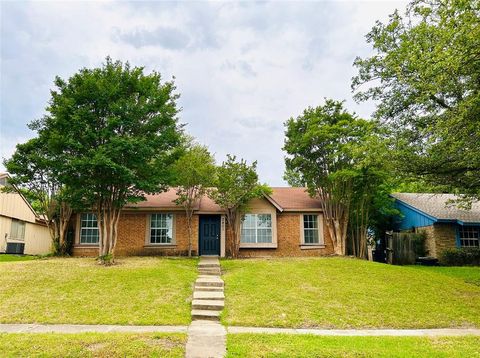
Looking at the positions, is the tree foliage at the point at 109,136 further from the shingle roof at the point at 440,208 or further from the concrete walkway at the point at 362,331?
the shingle roof at the point at 440,208

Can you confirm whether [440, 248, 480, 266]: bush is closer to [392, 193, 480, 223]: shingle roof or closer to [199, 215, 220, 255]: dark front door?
[392, 193, 480, 223]: shingle roof

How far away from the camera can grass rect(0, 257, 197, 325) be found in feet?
30.6

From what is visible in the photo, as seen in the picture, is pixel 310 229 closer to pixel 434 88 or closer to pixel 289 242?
pixel 289 242

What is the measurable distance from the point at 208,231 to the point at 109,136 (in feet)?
25.3

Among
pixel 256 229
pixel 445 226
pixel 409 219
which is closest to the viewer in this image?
pixel 256 229

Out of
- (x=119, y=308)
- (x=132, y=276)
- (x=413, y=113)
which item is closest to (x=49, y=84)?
(x=132, y=276)

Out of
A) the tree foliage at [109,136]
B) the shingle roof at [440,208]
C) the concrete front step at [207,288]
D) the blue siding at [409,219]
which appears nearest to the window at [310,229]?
the shingle roof at [440,208]

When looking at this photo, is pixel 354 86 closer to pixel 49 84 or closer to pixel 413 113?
pixel 413 113

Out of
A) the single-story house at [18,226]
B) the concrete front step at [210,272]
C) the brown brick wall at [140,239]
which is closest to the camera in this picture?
the concrete front step at [210,272]

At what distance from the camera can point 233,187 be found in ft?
60.1

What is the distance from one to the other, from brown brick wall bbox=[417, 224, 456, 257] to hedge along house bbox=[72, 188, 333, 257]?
19.6 ft

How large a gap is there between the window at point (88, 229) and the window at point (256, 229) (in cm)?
843

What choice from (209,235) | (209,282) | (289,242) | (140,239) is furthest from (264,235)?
(209,282)

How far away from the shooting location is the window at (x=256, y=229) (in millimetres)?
20094
